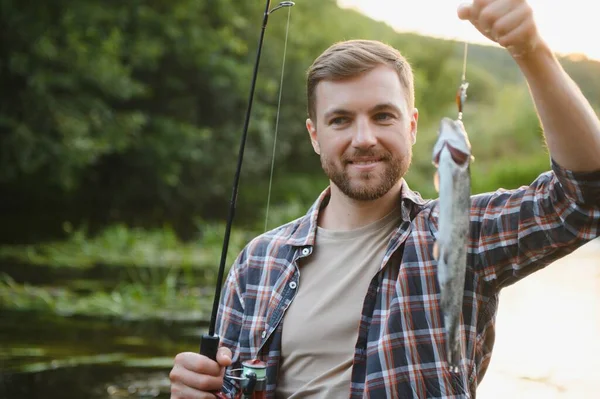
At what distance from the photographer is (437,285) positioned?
2375 millimetres

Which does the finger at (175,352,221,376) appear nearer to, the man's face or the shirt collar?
the shirt collar

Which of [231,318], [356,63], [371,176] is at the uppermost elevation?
[356,63]

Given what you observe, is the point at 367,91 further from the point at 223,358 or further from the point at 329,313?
the point at 223,358

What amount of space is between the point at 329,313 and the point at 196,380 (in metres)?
0.48

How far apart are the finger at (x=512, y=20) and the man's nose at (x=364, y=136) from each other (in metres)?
0.70

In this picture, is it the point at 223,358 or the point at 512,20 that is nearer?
the point at 512,20

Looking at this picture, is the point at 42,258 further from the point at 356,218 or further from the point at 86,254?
the point at 356,218

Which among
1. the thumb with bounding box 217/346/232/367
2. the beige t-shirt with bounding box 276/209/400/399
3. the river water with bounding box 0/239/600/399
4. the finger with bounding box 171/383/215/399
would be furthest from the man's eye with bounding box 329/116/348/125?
the river water with bounding box 0/239/600/399

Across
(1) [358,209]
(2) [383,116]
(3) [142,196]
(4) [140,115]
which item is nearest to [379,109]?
(2) [383,116]

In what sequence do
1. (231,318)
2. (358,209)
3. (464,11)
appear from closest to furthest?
(464,11) → (358,209) → (231,318)

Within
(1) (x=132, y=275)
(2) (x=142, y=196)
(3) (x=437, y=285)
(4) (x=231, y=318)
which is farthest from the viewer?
(2) (x=142, y=196)

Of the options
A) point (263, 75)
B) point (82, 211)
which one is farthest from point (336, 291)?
point (263, 75)

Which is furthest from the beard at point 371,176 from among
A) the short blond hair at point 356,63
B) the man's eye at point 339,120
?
the short blond hair at point 356,63

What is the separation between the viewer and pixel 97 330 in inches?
327
